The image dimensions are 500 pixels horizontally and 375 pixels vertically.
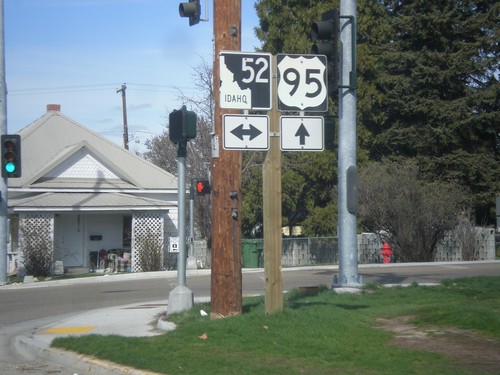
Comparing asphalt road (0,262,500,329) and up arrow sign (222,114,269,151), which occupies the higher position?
up arrow sign (222,114,269,151)

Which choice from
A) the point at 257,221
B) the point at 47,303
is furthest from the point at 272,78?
the point at 257,221

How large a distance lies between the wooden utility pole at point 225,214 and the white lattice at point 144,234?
18.6m

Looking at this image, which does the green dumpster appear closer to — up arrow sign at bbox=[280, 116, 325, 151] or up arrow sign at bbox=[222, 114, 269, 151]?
up arrow sign at bbox=[280, 116, 325, 151]

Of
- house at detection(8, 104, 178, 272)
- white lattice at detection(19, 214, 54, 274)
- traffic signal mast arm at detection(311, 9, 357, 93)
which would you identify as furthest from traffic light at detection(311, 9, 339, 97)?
house at detection(8, 104, 178, 272)

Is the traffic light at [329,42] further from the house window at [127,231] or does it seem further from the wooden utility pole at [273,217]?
the house window at [127,231]

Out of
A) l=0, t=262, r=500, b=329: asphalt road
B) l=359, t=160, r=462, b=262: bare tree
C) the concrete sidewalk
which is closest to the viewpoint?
the concrete sidewalk

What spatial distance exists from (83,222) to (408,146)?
1813 cm

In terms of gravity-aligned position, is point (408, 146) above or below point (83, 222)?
above

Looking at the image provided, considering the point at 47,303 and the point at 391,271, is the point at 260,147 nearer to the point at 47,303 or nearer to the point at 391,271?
the point at 47,303

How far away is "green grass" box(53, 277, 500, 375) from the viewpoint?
26.6ft

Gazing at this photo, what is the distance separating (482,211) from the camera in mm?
41500

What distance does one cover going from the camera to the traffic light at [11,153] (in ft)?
74.5

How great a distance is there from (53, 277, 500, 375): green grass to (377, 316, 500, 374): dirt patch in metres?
0.19

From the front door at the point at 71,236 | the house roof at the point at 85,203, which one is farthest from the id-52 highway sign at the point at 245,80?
the front door at the point at 71,236
